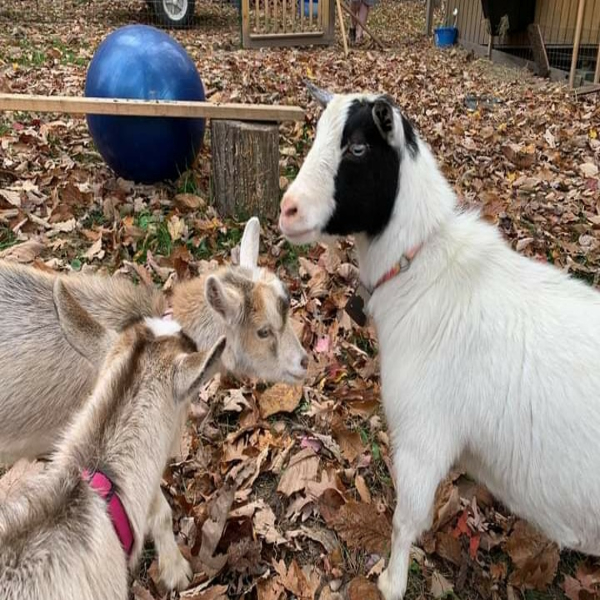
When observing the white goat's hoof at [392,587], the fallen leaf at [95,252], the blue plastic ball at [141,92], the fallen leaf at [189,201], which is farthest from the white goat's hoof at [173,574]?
the blue plastic ball at [141,92]

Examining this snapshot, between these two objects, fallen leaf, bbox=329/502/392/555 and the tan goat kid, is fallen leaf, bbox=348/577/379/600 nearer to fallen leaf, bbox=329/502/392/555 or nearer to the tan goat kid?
fallen leaf, bbox=329/502/392/555

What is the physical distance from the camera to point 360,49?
13.8 metres

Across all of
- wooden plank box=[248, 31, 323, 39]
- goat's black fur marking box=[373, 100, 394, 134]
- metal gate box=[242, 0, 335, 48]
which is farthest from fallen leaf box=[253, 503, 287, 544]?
wooden plank box=[248, 31, 323, 39]

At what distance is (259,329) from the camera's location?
301 cm

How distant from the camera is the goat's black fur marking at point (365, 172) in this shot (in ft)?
8.11

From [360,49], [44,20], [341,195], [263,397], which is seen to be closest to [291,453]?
[263,397]

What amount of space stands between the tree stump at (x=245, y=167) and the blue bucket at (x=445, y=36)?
11.7 meters

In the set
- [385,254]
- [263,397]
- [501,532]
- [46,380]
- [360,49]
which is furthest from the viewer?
[360,49]

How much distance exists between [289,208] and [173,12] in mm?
14800

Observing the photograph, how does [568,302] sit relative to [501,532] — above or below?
above

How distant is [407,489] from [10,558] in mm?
1439

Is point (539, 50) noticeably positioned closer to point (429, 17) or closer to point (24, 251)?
point (429, 17)

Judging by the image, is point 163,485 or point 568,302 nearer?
point 568,302

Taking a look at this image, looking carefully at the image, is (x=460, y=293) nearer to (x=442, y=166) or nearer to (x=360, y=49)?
(x=442, y=166)
